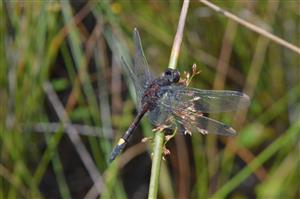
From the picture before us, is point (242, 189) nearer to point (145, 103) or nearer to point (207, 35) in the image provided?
point (207, 35)

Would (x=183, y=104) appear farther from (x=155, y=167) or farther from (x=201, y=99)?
(x=155, y=167)

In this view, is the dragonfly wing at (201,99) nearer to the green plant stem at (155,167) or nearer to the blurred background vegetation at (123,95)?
the green plant stem at (155,167)

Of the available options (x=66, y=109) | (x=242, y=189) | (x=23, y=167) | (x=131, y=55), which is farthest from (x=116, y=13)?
(x=242, y=189)

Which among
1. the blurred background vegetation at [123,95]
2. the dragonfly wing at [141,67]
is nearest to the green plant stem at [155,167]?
the dragonfly wing at [141,67]

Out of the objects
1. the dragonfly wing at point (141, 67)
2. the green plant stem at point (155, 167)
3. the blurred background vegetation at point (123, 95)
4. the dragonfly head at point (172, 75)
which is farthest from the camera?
the blurred background vegetation at point (123, 95)

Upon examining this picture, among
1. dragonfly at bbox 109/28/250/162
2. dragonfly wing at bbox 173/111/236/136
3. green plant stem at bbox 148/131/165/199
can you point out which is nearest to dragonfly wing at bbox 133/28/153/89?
dragonfly at bbox 109/28/250/162

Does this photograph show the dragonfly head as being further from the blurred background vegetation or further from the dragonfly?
the blurred background vegetation
